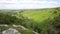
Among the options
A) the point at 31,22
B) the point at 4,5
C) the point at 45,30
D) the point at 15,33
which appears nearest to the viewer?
the point at 15,33

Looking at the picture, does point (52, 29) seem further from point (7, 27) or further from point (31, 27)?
point (7, 27)

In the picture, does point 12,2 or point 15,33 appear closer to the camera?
point 15,33

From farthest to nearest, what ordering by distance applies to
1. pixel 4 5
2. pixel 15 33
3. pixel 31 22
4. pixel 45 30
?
pixel 4 5 < pixel 31 22 < pixel 45 30 < pixel 15 33

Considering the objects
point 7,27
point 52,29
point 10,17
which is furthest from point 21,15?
point 52,29

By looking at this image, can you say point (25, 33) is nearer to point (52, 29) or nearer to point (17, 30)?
point (17, 30)

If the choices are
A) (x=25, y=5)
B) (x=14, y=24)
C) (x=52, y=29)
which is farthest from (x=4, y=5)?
(x=52, y=29)

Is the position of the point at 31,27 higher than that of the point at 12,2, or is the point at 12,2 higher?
the point at 12,2

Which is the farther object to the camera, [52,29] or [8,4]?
[8,4]

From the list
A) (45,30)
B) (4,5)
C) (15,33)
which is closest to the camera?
(15,33)

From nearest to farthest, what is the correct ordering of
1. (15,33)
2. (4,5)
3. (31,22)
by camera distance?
(15,33) < (31,22) < (4,5)
